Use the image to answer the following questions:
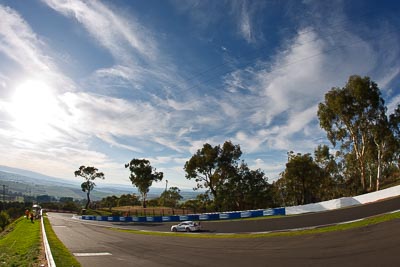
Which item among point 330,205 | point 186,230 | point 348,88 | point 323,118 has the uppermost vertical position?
point 348,88

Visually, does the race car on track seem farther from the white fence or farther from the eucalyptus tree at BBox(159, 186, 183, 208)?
the eucalyptus tree at BBox(159, 186, 183, 208)

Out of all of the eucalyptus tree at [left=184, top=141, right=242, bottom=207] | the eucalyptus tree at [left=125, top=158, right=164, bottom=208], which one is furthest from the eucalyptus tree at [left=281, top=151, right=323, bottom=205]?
the eucalyptus tree at [left=125, top=158, right=164, bottom=208]

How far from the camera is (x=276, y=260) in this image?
13656mm

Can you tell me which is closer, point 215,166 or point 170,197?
point 215,166

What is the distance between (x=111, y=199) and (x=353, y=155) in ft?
318

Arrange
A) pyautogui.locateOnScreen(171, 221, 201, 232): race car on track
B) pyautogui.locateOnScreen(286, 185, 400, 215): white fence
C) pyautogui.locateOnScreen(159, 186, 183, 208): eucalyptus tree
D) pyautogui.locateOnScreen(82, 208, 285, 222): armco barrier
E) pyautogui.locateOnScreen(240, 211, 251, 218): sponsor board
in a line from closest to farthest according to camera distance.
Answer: pyautogui.locateOnScreen(171, 221, 201, 232): race car on track < pyautogui.locateOnScreen(286, 185, 400, 215): white fence < pyautogui.locateOnScreen(82, 208, 285, 222): armco barrier < pyautogui.locateOnScreen(240, 211, 251, 218): sponsor board < pyautogui.locateOnScreen(159, 186, 183, 208): eucalyptus tree

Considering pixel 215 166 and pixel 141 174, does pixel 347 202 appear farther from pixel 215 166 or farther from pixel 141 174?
pixel 141 174

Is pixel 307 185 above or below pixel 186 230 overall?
above

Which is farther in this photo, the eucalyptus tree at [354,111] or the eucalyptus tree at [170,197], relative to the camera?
the eucalyptus tree at [170,197]

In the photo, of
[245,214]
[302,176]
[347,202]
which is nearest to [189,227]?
[245,214]

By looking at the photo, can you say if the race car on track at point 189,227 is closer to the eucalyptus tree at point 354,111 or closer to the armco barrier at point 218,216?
the armco barrier at point 218,216

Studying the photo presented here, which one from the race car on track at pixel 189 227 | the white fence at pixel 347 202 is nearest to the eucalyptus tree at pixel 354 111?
the white fence at pixel 347 202

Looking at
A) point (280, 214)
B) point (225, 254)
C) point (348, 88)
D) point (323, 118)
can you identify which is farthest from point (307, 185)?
point (225, 254)

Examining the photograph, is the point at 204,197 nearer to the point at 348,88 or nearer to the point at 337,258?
the point at 348,88
